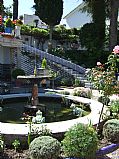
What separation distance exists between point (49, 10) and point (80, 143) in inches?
857

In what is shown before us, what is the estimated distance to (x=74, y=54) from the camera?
88.9 ft

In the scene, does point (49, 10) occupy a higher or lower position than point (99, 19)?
higher

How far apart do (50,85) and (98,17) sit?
10.5m

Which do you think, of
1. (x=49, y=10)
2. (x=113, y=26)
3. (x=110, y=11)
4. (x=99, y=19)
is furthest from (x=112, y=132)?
(x=49, y=10)

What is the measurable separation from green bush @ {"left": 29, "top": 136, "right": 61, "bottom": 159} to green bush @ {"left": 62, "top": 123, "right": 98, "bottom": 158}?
231mm

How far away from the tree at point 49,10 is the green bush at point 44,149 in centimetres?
2173

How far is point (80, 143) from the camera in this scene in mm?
6367

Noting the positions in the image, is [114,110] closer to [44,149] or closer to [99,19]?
[44,149]

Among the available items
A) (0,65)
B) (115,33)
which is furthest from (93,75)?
(115,33)

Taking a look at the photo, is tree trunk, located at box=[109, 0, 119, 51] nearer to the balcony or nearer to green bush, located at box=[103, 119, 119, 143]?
the balcony

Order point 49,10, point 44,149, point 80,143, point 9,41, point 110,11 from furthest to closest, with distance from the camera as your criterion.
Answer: point 49,10
point 110,11
point 9,41
point 80,143
point 44,149

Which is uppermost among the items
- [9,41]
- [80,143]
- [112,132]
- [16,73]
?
[9,41]

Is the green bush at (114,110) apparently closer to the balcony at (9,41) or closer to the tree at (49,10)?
the balcony at (9,41)

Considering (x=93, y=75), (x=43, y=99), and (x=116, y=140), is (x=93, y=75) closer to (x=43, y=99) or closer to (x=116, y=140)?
(x=116, y=140)
